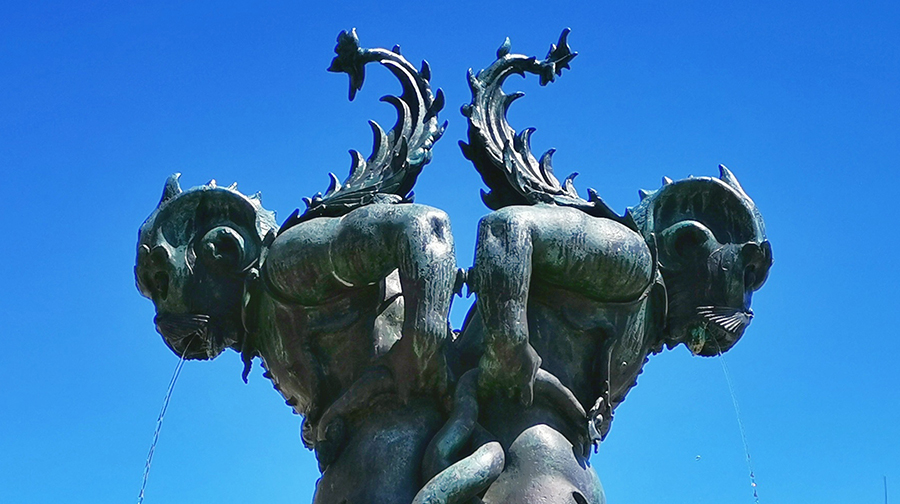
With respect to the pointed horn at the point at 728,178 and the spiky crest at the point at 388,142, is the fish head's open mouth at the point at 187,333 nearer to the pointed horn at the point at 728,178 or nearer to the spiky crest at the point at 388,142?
the spiky crest at the point at 388,142

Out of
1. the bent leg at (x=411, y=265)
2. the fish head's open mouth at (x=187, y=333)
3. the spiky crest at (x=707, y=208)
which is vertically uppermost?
the spiky crest at (x=707, y=208)

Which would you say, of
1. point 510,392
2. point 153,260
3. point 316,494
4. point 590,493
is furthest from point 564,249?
point 153,260

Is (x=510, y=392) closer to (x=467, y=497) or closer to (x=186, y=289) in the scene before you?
(x=467, y=497)

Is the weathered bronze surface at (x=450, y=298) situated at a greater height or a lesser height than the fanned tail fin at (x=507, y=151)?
lesser

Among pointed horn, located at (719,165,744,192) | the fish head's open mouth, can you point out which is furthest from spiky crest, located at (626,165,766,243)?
the fish head's open mouth

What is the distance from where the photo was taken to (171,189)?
8219mm

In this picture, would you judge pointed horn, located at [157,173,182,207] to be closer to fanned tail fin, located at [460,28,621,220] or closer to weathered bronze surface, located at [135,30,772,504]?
weathered bronze surface, located at [135,30,772,504]

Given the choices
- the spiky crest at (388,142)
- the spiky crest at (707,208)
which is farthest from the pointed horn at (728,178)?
the spiky crest at (388,142)

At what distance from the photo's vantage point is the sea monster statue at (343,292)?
7141 mm

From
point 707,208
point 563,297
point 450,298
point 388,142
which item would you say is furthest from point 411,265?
point 707,208

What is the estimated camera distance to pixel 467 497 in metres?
6.81

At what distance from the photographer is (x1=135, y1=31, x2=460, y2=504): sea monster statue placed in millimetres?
7141

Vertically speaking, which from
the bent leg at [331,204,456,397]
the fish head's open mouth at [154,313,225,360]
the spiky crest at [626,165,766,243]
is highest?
the spiky crest at [626,165,766,243]

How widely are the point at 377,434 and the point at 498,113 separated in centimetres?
210
